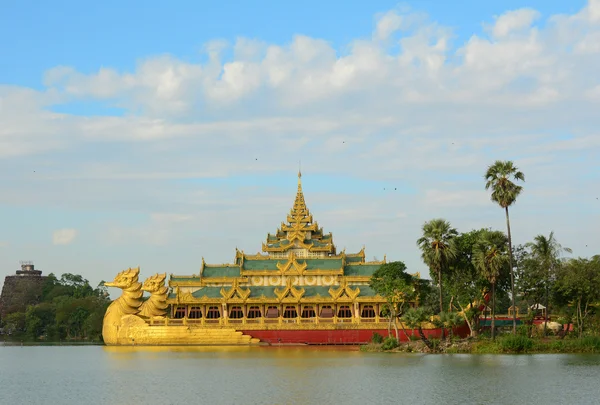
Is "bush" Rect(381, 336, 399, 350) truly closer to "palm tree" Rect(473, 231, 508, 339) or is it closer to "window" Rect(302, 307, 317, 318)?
"palm tree" Rect(473, 231, 508, 339)

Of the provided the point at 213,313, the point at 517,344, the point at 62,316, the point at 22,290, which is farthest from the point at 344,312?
the point at 22,290

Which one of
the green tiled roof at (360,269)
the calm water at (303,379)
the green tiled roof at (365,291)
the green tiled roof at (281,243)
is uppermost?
the green tiled roof at (281,243)

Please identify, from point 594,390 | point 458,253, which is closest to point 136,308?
point 458,253

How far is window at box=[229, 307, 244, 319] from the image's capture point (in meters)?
81.0

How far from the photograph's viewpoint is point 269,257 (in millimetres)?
87500

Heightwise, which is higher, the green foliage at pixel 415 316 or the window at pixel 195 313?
the window at pixel 195 313

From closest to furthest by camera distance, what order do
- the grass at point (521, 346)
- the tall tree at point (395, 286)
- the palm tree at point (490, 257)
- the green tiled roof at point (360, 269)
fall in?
the grass at point (521, 346), the palm tree at point (490, 257), the tall tree at point (395, 286), the green tiled roof at point (360, 269)

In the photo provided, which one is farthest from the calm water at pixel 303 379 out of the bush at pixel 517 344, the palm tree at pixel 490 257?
the palm tree at pixel 490 257

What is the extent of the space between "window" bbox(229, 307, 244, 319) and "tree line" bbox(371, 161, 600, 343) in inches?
588

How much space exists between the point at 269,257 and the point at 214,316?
9.04 metres

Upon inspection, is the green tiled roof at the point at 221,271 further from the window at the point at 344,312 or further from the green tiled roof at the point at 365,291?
the green tiled roof at the point at 365,291

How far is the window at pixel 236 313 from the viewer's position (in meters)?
81.0

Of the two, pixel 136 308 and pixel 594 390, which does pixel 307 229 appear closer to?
pixel 136 308

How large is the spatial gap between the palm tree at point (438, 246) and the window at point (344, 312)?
581 inches
